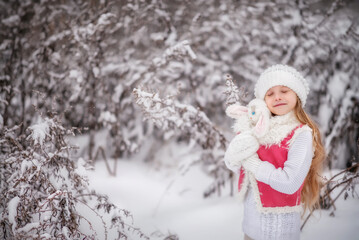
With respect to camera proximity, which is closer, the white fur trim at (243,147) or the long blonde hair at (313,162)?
the white fur trim at (243,147)

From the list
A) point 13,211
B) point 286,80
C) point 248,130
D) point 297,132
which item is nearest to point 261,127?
point 248,130

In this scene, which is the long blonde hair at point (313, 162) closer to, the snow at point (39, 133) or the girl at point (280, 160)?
the girl at point (280, 160)

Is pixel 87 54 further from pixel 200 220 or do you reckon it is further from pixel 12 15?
pixel 200 220

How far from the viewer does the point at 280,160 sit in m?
1.54

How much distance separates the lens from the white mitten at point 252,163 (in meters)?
1.52

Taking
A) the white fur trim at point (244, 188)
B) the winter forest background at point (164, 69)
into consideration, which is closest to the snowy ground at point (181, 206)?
the winter forest background at point (164, 69)

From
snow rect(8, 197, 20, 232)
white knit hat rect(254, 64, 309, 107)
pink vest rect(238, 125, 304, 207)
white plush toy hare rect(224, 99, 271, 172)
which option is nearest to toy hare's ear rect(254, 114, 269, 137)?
white plush toy hare rect(224, 99, 271, 172)

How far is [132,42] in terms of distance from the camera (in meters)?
3.90

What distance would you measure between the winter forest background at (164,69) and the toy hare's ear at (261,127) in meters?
1.16

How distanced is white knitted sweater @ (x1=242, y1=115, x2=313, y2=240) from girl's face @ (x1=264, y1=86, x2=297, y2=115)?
0.06m

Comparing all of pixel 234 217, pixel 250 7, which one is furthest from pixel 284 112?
pixel 250 7

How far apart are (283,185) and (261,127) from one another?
1.17 ft

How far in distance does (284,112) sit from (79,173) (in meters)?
1.53

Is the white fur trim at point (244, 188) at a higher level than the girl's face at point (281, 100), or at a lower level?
lower
